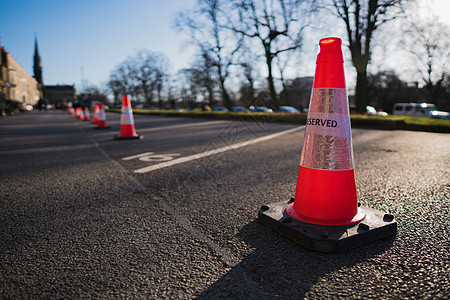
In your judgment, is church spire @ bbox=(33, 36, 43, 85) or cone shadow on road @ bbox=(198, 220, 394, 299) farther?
church spire @ bbox=(33, 36, 43, 85)

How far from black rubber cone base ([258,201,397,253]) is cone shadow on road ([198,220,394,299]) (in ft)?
0.12

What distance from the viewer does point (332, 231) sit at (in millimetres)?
1896

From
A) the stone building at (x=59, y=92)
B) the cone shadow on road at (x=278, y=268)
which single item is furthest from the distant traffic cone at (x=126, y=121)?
the stone building at (x=59, y=92)

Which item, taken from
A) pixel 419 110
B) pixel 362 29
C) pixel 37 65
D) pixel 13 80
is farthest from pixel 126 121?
pixel 37 65

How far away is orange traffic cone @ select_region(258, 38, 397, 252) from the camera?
2.04 meters

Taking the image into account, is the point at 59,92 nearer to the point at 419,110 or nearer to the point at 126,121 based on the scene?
the point at 419,110

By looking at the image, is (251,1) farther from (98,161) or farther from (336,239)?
(336,239)

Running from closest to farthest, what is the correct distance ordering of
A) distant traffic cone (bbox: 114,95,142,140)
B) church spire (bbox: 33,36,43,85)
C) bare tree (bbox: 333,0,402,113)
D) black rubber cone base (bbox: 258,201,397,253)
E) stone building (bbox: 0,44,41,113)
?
black rubber cone base (bbox: 258,201,397,253) < distant traffic cone (bbox: 114,95,142,140) < bare tree (bbox: 333,0,402,113) < stone building (bbox: 0,44,41,113) < church spire (bbox: 33,36,43,85)

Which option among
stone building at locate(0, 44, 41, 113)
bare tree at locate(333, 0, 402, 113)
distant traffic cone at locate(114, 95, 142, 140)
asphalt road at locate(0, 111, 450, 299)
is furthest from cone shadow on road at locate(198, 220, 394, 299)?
stone building at locate(0, 44, 41, 113)

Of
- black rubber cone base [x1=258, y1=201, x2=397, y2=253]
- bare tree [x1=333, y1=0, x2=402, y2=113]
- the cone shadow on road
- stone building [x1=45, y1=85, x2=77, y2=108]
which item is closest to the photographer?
the cone shadow on road

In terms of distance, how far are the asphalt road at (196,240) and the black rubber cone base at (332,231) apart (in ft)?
0.18

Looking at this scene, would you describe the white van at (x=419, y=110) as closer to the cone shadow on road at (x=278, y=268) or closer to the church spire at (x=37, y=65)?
the cone shadow on road at (x=278, y=268)

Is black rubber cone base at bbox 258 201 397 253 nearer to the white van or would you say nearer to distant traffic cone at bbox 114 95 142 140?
distant traffic cone at bbox 114 95 142 140

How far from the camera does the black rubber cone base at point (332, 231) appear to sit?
1.78 metres
